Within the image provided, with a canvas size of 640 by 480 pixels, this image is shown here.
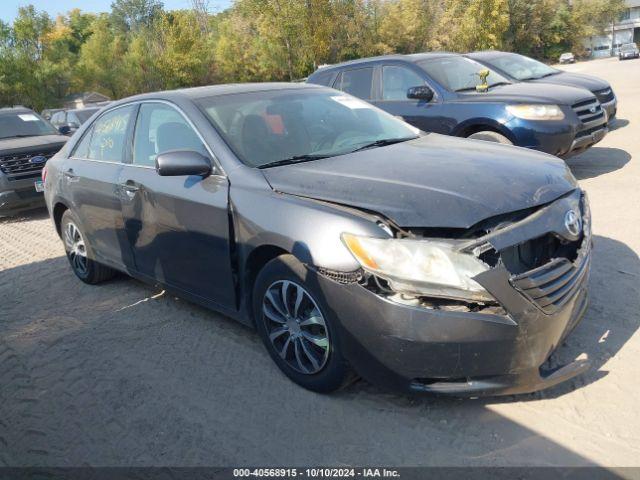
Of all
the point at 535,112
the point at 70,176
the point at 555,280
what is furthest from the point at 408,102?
the point at 555,280

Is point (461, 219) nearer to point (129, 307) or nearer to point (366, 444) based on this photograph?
point (366, 444)

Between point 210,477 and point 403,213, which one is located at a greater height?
point 403,213

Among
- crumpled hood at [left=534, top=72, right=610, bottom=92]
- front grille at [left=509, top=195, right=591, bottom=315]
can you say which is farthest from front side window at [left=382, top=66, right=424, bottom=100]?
front grille at [left=509, top=195, right=591, bottom=315]

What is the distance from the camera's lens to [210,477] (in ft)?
9.37

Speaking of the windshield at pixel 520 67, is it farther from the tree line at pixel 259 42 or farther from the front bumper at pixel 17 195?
the tree line at pixel 259 42

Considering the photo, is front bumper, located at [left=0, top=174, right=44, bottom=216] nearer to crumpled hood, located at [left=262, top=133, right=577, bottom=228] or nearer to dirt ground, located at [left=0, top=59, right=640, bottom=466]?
dirt ground, located at [left=0, top=59, right=640, bottom=466]

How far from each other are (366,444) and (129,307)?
2.91m

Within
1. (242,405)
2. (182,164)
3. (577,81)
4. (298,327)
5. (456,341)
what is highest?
(182,164)

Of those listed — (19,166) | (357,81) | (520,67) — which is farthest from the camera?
(520,67)

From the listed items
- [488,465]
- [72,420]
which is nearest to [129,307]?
[72,420]

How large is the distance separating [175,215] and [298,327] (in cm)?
131

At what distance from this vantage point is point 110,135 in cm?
511

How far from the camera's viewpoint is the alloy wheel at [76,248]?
18.9 ft

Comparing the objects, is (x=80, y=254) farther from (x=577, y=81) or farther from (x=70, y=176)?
(x=577, y=81)
